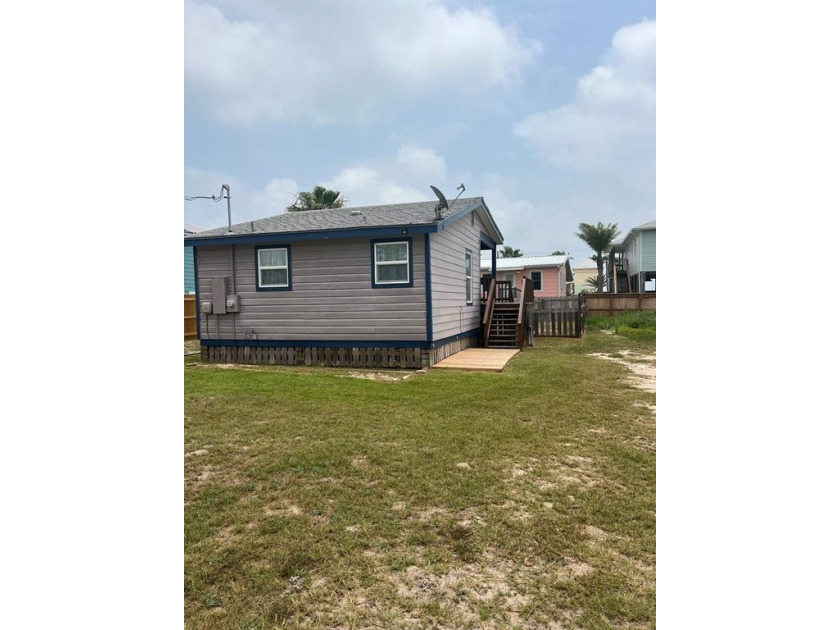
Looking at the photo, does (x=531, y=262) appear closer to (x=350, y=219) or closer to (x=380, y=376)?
(x=350, y=219)

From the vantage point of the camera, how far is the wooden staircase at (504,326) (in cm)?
1205

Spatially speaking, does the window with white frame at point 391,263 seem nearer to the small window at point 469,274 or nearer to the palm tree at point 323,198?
the small window at point 469,274

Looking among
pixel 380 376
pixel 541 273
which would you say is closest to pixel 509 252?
pixel 541 273

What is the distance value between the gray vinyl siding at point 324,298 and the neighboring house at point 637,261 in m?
14.1

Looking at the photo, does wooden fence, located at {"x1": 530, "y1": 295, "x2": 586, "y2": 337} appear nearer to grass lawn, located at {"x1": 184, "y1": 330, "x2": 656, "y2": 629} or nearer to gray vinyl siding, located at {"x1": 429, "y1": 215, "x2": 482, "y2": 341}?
gray vinyl siding, located at {"x1": 429, "y1": 215, "x2": 482, "y2": 341}

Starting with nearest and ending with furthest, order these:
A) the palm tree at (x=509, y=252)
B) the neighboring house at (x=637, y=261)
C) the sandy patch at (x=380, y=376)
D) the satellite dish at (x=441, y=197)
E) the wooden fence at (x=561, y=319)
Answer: the sandy patch at (x=380, y=376) → the satellite dish at (x=441, y=197) → the wooden fence at (x=561, y=319) → the neighboring house at (x=637, y=261) → the palm tree at (x=509, y=252)

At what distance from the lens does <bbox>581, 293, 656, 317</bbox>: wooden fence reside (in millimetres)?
18984

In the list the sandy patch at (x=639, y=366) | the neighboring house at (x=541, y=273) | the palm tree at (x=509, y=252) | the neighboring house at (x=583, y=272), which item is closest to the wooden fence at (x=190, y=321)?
the sandy patch at (x=639, y=366)

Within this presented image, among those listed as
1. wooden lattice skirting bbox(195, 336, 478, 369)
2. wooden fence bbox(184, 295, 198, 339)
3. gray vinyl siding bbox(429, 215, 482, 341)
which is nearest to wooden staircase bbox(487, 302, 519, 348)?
gray vinyl siding bbox(429, 215, 482, 341)

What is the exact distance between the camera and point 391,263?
9.02 m

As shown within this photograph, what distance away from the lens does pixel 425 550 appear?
2.31 m

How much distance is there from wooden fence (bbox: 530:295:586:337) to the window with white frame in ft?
21.2
